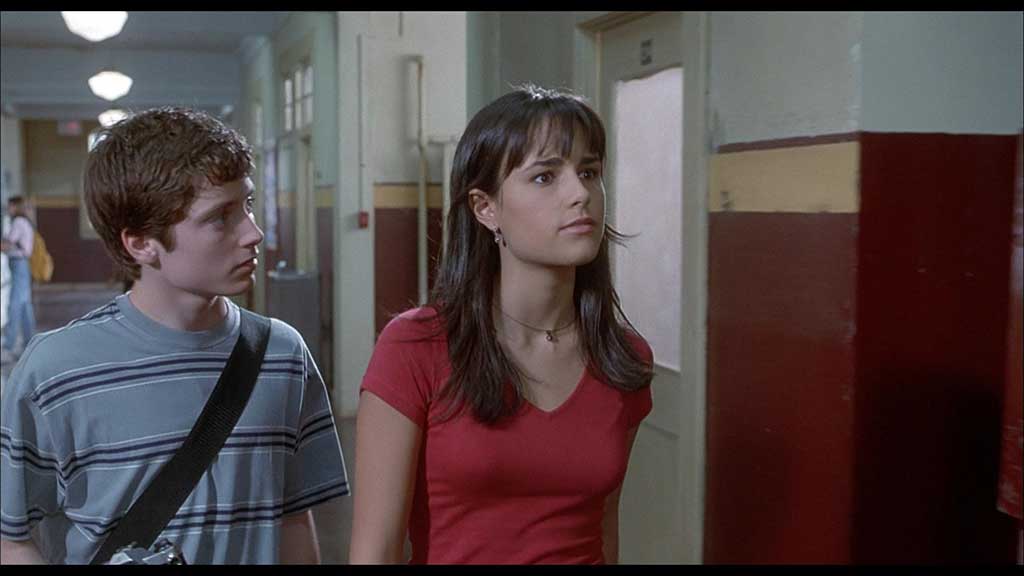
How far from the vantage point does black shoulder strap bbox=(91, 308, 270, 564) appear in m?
1.45

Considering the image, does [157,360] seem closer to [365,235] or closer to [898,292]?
[898,292]

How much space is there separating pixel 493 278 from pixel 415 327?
0.15 metres

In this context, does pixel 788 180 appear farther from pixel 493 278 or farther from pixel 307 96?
pixel 307 96

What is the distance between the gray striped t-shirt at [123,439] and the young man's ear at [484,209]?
1.19 ft

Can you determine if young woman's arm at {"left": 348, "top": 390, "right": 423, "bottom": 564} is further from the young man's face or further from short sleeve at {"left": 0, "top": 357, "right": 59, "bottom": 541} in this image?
short sleeve at {"left": 0, "top": 357, "right": 59, "bottom": 541}

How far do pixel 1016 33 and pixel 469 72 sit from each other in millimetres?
2604

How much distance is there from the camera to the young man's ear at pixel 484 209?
1569mm

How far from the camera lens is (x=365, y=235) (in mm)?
7348

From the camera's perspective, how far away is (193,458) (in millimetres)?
1481

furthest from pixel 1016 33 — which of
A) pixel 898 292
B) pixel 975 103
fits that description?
pixel 898 292

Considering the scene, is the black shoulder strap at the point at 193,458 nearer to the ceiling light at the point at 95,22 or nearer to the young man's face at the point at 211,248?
the young man's face at the point at 211,248

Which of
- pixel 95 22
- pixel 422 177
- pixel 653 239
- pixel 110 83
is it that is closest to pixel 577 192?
pixel 653 239

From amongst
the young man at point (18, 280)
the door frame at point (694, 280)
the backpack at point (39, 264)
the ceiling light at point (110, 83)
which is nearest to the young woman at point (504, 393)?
the door frame at point (694, 280)

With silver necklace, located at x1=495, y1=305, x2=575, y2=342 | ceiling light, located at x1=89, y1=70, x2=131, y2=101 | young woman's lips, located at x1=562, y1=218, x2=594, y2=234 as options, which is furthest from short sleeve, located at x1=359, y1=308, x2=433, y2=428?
ceiling light, located at x1=89, y1=70, x2=131, y2=101
